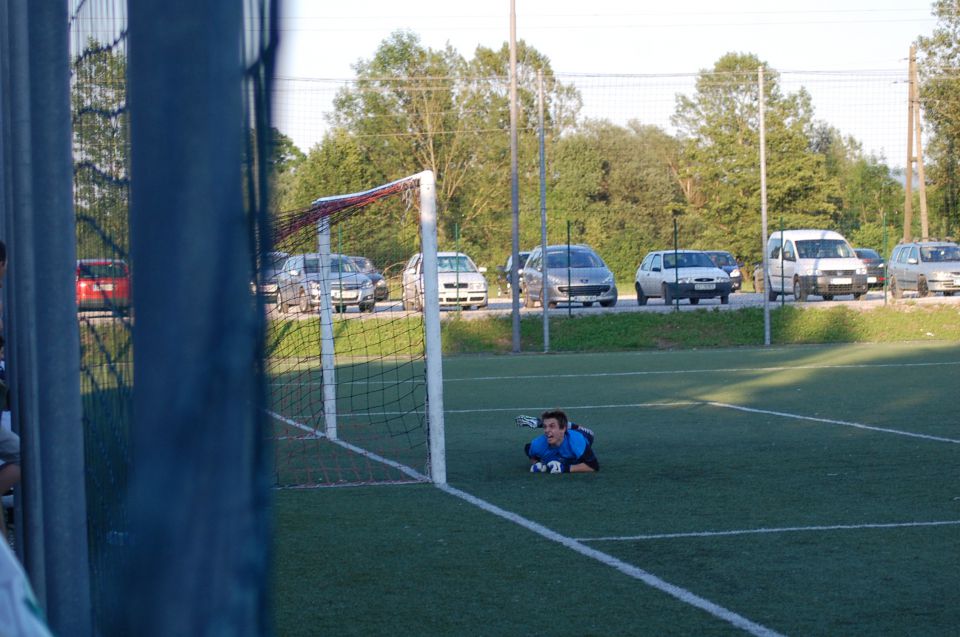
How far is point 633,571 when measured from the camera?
6.12 meters

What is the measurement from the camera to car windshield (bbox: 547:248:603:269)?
30.1 m

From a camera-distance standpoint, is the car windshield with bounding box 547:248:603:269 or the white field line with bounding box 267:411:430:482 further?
the car windshield with bounding box 547:248:603:269

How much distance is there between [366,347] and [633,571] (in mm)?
7777

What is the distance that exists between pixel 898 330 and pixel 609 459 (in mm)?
17414

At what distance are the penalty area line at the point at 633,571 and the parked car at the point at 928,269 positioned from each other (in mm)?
25728

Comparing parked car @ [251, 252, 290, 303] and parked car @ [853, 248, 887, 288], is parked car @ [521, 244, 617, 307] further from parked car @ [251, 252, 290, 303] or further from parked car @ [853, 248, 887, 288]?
parked car @ [251, 252, 290, 303]

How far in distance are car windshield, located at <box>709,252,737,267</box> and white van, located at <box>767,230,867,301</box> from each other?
8.01 meters

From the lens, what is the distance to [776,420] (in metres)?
13.1

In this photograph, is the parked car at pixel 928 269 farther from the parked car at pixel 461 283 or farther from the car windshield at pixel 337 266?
the car windshield at pixel 337 266

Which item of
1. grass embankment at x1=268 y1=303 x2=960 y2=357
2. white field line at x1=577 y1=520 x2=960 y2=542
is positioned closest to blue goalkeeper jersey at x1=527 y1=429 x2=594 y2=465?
white field line at x1=577 y1=520 x2=960 y2=542

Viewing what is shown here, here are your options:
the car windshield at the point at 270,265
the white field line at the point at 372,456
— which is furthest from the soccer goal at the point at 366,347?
the car windshield at the point at 270,265

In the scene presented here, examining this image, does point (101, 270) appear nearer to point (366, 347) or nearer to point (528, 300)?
point (366, 347)

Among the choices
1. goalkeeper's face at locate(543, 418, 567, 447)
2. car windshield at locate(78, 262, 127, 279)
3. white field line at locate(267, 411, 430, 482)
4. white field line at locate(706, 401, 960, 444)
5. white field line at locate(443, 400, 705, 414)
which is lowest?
white field line at locate(267, 411, 430, 482)

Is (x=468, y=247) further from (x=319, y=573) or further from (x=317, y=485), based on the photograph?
(x=319, y=573)
